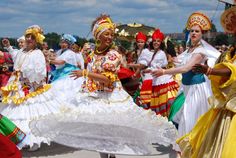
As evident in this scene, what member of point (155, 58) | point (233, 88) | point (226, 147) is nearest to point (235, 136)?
point (226, 147)

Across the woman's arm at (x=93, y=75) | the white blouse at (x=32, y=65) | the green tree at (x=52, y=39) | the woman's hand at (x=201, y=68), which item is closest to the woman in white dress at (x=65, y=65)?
the white blouse at (x=32, y=65)

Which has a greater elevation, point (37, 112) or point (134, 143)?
point (134, 143)

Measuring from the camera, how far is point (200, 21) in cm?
510

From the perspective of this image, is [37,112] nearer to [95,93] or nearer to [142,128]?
[95,93]

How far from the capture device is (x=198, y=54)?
16.0 feet

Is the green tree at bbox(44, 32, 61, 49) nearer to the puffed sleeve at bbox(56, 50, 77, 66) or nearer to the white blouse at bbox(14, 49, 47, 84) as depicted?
the puffed sleeve at bbox(56, 50, 77, 66)

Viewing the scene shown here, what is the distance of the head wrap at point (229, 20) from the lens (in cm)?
360

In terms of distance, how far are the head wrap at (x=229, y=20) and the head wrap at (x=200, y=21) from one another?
1.38 metres

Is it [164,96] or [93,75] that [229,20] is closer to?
[93,75]

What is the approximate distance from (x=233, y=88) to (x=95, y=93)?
1614 mm

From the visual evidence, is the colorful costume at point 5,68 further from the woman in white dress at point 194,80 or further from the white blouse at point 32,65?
the woman in white dress at point 194,80

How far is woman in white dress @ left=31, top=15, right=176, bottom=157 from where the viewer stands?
11.1 feet

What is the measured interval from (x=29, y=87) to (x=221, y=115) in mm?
3655

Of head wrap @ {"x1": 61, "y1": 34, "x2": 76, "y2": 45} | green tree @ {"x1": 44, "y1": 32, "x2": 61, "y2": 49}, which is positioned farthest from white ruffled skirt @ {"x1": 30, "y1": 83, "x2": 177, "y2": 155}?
green tree @ {"x1": 44, "y1": 32, "x2": 61, "y2": 49}
